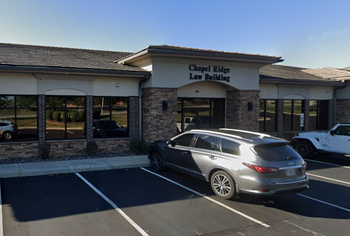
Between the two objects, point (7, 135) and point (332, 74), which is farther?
point (332, 74)

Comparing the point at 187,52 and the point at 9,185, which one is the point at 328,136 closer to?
the point at 187,52

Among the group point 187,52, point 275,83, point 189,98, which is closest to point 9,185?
point 187,52

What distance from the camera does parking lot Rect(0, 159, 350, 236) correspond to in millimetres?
5781

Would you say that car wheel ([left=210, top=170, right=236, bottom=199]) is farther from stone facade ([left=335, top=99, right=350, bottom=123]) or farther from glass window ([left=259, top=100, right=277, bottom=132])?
stone facade ([left=335, top=99, right=350, bottom=123])

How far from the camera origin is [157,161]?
1048 cm

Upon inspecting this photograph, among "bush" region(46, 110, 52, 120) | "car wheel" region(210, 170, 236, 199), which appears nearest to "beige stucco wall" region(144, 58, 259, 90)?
"bush" region(46, 110, 52, 120)

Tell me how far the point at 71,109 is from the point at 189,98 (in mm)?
6009

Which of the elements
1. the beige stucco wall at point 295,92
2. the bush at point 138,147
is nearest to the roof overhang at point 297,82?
the beige stucco wall at point 295,92

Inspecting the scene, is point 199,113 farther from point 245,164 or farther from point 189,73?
point 245,164

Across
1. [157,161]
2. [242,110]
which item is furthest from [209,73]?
[157,161]

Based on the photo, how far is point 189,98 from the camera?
617 inches

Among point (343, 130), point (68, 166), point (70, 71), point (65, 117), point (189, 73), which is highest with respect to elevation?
point (189, 73)

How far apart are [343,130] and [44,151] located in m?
12.4

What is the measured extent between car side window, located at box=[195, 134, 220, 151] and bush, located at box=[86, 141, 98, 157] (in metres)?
5.77
